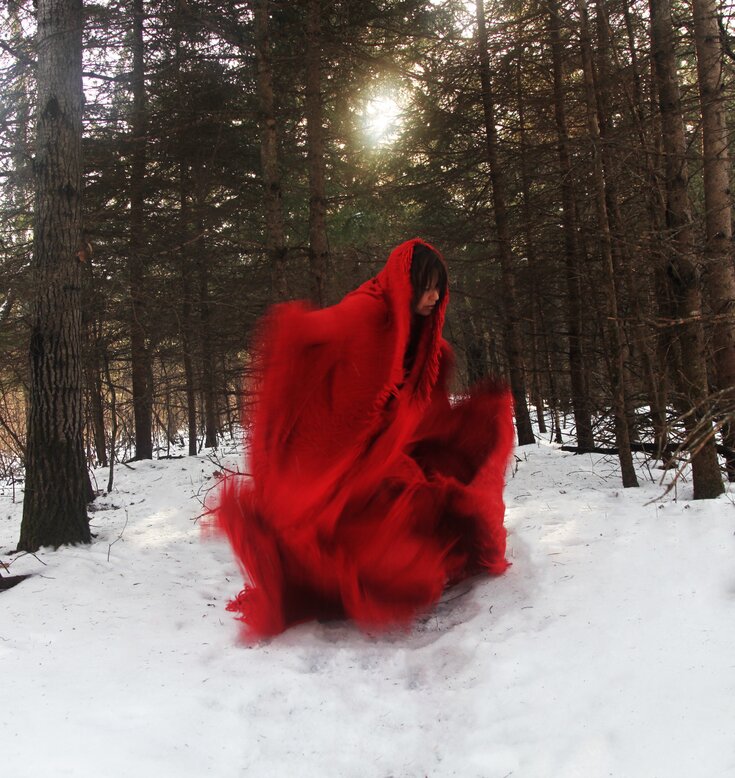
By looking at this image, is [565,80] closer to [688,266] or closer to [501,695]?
[688,266]

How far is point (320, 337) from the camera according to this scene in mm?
3305

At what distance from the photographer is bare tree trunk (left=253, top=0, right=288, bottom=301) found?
6.83 m

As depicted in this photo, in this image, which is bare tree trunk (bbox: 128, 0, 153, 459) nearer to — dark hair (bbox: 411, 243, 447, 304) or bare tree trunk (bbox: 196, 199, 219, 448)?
bare tree trunk (bbox: 196, 199, 219, 448)

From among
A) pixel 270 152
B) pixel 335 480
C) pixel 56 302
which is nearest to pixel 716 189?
pixel 335 480

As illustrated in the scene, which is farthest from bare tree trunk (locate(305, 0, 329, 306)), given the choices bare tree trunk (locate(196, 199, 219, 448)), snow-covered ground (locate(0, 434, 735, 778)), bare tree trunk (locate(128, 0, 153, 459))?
snow-covered ground (locate(0, 434, 735, 778))

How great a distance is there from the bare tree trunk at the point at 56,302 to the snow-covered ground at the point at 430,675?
766 millimetres

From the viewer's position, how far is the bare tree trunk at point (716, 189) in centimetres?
431

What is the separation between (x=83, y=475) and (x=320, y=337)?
128 inches

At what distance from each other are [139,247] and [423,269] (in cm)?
662

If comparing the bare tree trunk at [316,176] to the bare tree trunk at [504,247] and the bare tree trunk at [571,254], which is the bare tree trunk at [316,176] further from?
the bare tree trunk at [571,254]

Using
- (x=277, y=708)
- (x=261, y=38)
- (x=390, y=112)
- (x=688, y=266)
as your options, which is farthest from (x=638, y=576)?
(x=390, y=112)

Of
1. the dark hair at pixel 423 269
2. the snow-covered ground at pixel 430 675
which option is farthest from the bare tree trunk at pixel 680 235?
the dark hair at pixel 423 269

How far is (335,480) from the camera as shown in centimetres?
332

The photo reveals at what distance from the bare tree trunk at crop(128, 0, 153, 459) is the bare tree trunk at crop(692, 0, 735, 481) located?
527 cm
